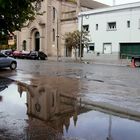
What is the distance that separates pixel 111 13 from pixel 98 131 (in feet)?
155

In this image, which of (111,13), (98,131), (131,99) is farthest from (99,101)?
(111,13)

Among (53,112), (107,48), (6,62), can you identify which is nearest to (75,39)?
(107,48)

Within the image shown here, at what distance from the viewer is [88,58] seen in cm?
5750

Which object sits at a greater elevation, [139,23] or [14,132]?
[139,23]

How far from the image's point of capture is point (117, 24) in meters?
53.5

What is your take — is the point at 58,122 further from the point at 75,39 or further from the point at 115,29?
the point at 115,29

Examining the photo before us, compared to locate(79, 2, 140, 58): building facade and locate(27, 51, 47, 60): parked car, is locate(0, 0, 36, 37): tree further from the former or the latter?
locate(27, 51, 47, 60): parked car

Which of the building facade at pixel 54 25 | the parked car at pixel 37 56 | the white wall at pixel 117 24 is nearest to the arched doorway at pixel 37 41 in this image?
the building facade at pixel 54 25

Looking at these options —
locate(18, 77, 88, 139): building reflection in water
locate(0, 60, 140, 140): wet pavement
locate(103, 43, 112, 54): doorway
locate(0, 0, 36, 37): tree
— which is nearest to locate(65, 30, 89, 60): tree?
locate(103, 43, 112, 54): doorway

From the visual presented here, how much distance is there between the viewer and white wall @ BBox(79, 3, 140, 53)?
5109 cm

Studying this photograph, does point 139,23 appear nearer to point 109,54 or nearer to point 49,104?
point 109,54

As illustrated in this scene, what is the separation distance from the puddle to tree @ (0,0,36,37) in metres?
2.32

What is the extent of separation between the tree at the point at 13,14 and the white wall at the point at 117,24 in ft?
138

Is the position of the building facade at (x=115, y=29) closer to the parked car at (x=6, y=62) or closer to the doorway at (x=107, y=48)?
the doorway at (x=107, y=48)
